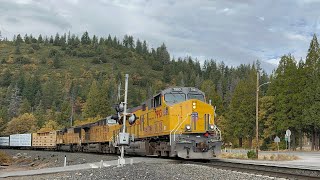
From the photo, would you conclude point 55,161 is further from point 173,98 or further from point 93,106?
point 93,106

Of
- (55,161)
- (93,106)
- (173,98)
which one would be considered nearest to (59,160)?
(55,161)

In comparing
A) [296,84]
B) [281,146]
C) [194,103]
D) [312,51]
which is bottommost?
[281,146]

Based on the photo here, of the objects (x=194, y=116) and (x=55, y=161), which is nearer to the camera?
(x=194, y=116)

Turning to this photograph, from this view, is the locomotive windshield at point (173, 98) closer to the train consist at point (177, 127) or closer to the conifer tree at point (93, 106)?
A: the train consist at point (177, 127)

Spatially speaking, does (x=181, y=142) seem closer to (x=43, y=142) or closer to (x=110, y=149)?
(x=110, y=149)

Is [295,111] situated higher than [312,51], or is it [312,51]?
[312,51]

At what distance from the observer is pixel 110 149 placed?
41844 millimetres

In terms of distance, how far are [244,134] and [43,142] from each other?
39.9m

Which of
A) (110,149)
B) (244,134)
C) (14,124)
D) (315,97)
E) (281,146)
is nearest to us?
(110,149)

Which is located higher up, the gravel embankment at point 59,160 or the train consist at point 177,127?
the train consist at point 177,127

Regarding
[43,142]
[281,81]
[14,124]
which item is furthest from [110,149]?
[14,124]

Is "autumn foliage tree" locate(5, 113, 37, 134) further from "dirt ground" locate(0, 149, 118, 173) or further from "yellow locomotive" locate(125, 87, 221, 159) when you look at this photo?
"yellow locomotive" locate(125, 87, 221, 159)

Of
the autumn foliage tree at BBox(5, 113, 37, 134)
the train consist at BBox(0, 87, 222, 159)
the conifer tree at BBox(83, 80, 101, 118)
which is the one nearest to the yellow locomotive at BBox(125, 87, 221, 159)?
the train consist at BBox(0, 87, 222, 159)

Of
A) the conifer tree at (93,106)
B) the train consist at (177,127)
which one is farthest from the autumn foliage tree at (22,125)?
the train consist at (177,127)
